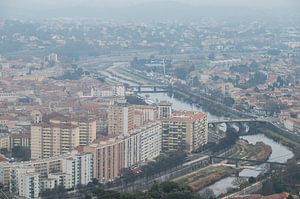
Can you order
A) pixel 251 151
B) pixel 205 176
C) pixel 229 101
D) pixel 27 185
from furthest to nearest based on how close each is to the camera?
pixel 229 101, pixel 251 151, pixel 205 176, pixel 27 185

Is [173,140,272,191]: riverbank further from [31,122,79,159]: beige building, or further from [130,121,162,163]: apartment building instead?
[31,122,79,159]: beige building

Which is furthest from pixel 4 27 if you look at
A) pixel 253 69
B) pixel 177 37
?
→ pixel 253 69

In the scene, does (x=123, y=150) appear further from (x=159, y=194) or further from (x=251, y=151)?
(x=159, y=194)

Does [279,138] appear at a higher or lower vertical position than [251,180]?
lower

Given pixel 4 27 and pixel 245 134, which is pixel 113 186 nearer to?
pixel 245 134

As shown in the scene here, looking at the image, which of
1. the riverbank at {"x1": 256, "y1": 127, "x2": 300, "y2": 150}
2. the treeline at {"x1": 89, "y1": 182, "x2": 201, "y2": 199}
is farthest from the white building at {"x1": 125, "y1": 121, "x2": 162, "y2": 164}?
the treeline at {"x1": 89, "y1": 182, "x2": 201, "y2": 199}

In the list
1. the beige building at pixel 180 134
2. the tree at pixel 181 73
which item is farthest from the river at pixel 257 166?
the tree at pixel 181 73

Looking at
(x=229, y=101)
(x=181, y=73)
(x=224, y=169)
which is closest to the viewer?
(x=224, y=169)

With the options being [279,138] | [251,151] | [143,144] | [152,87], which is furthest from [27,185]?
[152,87]
